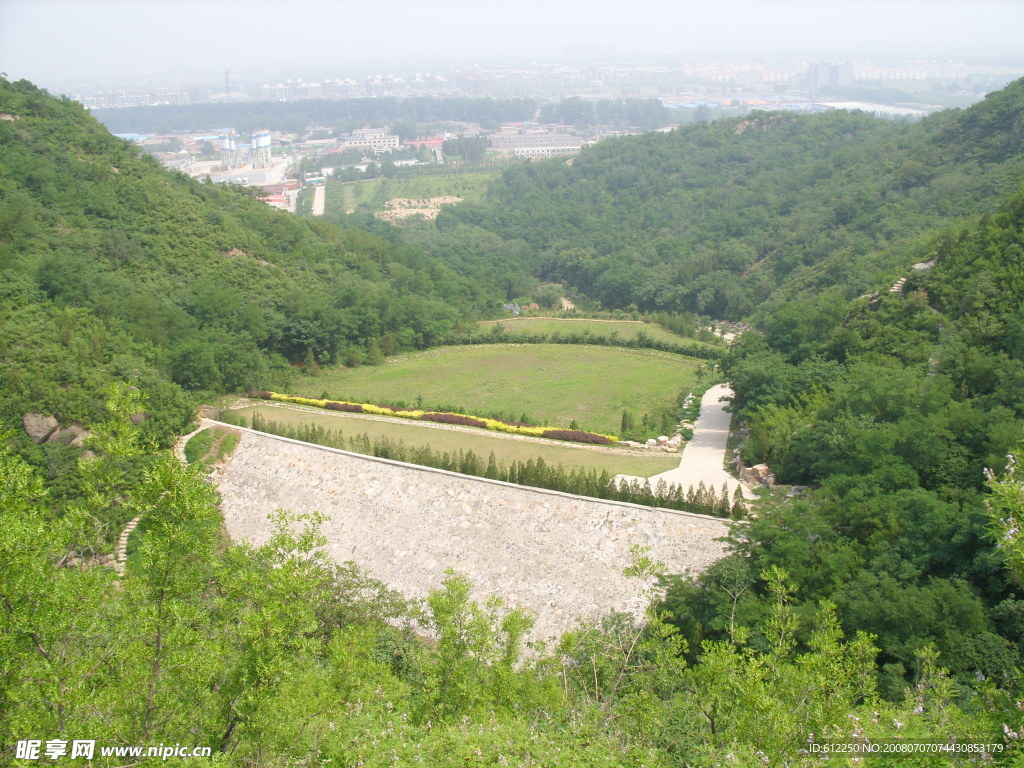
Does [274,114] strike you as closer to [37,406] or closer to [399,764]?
[37,406]

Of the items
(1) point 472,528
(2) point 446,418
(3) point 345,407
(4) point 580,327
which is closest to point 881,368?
(1) point 472,528

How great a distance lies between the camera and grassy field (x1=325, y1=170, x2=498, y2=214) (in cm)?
7469

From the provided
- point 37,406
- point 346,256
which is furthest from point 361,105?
point 37,406

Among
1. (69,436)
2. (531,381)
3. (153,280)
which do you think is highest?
(153,280)

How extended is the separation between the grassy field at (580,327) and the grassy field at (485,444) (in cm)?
1252

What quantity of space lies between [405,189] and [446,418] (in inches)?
2322

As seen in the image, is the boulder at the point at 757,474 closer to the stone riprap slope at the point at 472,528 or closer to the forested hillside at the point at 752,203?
the stone riprap slope at the point at 472,528

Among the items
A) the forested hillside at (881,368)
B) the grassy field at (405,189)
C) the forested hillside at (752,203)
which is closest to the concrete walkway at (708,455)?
the forested hillside at (881,368)

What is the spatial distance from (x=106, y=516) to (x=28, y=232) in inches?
544

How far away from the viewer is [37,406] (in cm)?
1991

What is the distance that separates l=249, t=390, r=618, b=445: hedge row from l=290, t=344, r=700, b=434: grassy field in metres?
1.15

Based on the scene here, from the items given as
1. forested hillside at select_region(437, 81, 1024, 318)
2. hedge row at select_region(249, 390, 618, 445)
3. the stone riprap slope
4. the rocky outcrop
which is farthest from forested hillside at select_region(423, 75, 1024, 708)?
the rocky outcrop

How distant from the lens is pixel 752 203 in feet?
178

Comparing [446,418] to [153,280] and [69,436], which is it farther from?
[153,280]
